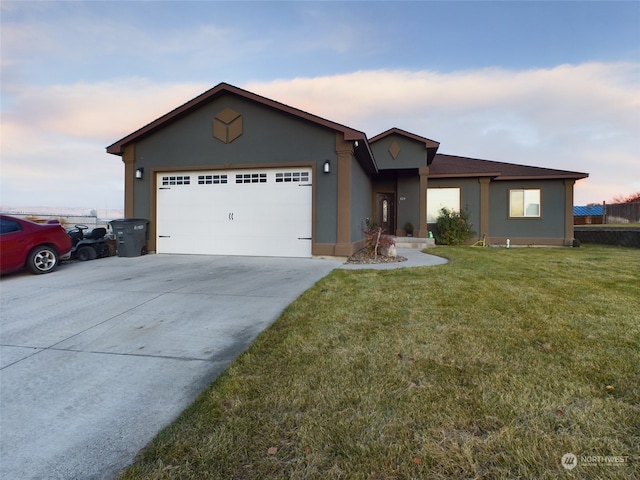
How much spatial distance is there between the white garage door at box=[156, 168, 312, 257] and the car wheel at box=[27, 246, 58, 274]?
313 centimetres

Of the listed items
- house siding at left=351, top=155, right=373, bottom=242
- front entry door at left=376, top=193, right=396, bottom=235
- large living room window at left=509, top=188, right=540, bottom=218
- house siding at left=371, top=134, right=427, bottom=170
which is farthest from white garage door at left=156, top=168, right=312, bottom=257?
large living room window at left=509, top=188, right=540, bottom=218

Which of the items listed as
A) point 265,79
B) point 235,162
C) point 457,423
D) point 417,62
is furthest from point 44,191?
point 457,423

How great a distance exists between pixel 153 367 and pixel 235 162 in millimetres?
7429

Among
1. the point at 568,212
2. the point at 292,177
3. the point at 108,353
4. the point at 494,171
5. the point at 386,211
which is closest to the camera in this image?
the point at 108,353

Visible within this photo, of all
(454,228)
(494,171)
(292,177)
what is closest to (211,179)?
(292,177)

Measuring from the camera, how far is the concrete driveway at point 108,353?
189 centimetres

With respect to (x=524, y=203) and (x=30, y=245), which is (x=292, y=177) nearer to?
(x=30, y=245)

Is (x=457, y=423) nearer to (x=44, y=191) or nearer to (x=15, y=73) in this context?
(x=15, y=73)

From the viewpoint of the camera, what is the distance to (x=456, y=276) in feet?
20.3

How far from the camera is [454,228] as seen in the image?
45.6ft

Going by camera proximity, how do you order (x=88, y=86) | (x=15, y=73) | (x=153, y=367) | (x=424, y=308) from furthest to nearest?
(x=88, y=86) → (x=15, y=73) → (x=424, y=308) → (x=153, y=367)

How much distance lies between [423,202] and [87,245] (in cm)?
1221

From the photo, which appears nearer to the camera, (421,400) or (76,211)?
(421,400)

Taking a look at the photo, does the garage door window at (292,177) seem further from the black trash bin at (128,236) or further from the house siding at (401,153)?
the house siding at (401,153)
